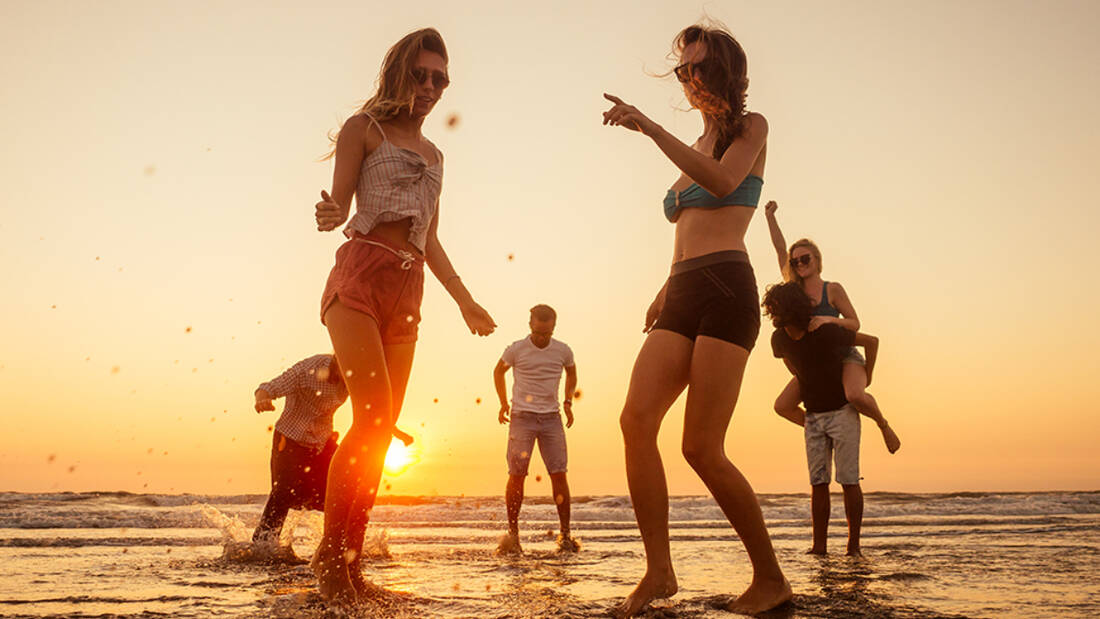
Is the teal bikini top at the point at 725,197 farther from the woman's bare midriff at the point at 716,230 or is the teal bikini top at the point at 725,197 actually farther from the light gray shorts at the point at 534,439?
the light gray shorts at the point at 534,439

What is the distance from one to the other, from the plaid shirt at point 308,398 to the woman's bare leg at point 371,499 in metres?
2.22

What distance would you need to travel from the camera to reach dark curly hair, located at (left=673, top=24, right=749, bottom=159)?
11.0ft

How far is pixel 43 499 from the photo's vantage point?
76.2ft

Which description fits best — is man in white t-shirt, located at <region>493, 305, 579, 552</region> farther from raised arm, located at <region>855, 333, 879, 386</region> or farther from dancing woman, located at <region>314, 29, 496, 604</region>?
dancing woman, located at <region>314, 29, 496, 604</region>

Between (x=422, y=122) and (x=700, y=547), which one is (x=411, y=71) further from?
(x=700, y=547)

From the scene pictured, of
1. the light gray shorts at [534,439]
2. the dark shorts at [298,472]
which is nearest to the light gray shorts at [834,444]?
the light gray shorts at [534,439]

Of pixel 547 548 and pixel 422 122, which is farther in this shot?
pixel 547 548

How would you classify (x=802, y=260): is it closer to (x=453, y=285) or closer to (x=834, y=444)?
(x=834, y=444)

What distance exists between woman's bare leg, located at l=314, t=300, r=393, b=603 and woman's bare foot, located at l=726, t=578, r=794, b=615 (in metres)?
1.51

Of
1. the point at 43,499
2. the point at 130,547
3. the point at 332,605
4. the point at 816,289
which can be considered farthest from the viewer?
the point at 43,499

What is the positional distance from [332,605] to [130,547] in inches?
207

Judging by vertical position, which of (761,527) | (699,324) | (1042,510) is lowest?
(1042,510)

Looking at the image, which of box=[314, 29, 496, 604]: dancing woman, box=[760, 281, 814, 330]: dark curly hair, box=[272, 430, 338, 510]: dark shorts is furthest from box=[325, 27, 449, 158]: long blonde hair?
box=[760, 281, 814, 330]: dark curly hair

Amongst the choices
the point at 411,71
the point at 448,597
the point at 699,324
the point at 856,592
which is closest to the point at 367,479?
the point at 448,597
